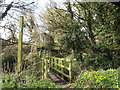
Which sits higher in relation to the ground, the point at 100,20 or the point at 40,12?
the point at 40,12

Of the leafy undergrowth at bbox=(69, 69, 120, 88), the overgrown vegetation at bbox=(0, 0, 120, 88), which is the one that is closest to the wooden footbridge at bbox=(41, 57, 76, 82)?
the overgrown vegetation at bbox=(0, 0, 120, 88)

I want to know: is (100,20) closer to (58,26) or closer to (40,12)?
(58,26)

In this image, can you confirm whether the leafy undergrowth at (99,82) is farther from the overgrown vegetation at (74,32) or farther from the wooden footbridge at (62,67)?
the wooden footbridge at (62,67)

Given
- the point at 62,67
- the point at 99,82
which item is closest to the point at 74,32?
the point at 62,67

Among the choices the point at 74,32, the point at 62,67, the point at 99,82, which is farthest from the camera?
the point at 74,32

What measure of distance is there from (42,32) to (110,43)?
4.10 meters

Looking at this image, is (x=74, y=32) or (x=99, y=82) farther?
(x=74, y=32)

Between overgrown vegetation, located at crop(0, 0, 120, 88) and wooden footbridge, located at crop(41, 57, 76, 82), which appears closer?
wooden footbridge, located at crop(41, 57, 76, 82)

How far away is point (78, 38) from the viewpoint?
6211mm

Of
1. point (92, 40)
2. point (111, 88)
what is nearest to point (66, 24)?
point (92, 40)

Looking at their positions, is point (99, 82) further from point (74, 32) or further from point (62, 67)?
point (74, 32)

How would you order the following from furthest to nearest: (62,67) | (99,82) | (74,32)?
(74,32)
(62,67)
(99,82)

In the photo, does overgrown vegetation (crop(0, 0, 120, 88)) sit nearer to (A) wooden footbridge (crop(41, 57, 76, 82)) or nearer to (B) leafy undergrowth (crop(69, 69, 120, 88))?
(A) wooden footbridge (crop(41, 57, 76, 82))

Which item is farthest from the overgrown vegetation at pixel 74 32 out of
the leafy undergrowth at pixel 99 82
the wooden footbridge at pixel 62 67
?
the leafy undergrowth at pixel 99 82
